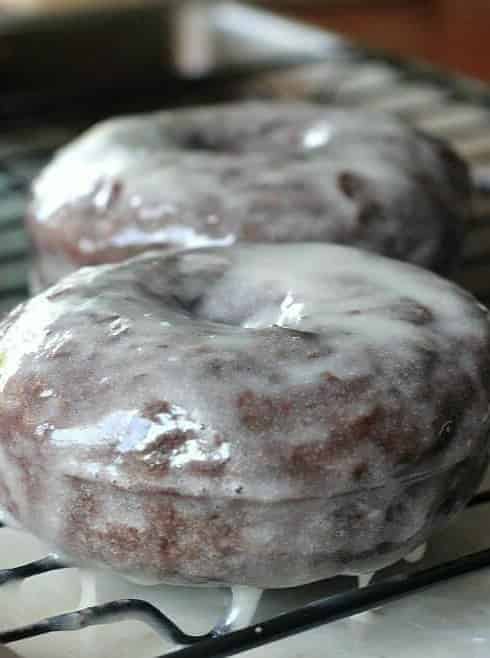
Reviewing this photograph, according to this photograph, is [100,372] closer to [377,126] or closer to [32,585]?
[32,585]

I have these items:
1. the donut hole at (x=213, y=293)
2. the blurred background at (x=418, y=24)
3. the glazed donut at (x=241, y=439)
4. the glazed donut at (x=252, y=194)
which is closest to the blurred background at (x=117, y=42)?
the blurred background at (x=418, y=24)

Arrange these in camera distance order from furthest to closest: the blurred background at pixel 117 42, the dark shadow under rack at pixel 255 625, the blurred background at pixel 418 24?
the blurred background at pixel 418 24, the blurred background at pixel 117 42, the dark shadow under rack at pixel 255 625

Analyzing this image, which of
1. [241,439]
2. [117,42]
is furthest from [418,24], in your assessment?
[241,439]

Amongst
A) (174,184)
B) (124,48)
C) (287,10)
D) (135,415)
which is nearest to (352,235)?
(174,184)

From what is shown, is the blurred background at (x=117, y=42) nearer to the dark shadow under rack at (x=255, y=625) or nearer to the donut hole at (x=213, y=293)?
the donut hole at (x=213, y=293)

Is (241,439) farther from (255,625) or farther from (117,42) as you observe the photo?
(117,42)
